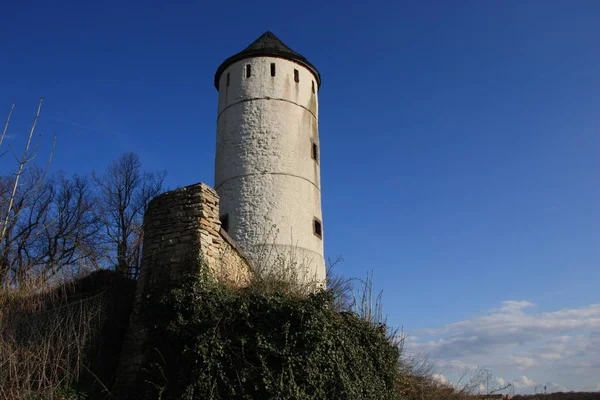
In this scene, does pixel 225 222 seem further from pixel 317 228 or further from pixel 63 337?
pixel 63 337

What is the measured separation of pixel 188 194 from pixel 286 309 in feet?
8.64

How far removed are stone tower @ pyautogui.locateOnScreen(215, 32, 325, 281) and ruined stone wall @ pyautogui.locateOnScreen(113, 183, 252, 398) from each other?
3.52 metres

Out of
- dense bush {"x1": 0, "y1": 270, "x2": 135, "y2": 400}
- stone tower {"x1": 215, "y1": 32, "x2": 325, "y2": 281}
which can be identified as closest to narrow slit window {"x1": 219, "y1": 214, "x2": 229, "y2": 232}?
stone tower {"x1": 215, "y1": 32, "x2": 325, "y2": 281}

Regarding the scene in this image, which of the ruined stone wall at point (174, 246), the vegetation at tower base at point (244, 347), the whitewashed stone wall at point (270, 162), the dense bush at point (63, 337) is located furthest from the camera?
the whitewashed stone wall at point (270, 162)

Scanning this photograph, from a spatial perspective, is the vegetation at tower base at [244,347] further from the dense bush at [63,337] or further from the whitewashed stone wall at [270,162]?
the whitewashed stone wall at [270,162]

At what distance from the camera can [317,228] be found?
14.1 m

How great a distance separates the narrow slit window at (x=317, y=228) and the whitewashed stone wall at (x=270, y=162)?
0.38ft

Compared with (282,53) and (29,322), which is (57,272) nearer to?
(29,322)

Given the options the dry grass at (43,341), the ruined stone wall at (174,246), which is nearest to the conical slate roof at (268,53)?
the ruined stone wall at (174,246)

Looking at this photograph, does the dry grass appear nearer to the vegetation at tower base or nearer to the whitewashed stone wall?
the vegetation at tower base

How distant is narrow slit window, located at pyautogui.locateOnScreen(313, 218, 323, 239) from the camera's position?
551 inches

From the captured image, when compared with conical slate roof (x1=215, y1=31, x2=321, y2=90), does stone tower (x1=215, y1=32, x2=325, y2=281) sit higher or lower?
lower

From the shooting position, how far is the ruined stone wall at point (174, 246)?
8062mm

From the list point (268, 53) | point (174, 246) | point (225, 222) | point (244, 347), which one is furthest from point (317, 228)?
point (244, 347)
